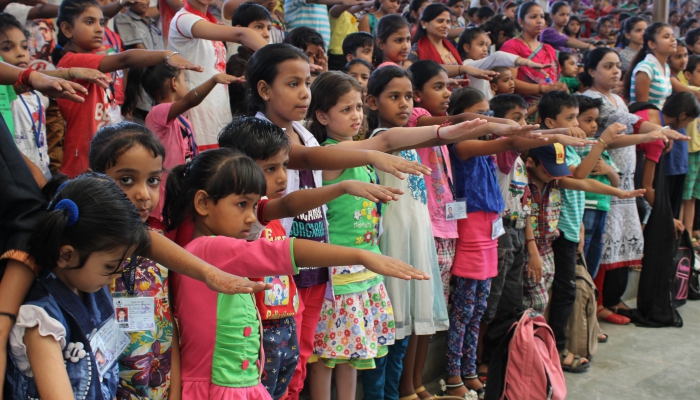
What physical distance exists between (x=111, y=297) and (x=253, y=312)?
0.40 meters

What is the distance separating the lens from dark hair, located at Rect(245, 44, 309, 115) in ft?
8.30

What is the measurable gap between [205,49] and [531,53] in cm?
295

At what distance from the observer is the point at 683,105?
5.22 metres

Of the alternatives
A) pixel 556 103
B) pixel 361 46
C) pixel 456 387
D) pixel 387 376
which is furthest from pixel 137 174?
pixel 361 46

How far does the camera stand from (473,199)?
134 inches

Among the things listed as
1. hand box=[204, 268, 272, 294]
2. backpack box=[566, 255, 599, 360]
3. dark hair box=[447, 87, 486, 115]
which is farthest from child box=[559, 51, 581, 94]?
hand box=[204, 268, 272, 294]

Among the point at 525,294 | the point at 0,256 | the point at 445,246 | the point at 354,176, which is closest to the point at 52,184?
the point at 0,256

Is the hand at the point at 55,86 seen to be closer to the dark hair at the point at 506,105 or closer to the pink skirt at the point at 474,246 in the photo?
the pink skirt at the point at 474,246

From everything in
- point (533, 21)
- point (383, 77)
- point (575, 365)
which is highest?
point (533, 21)

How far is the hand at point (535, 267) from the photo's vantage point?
391 cm

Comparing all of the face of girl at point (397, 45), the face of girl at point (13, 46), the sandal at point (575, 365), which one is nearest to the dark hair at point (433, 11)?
the face of girl at point (397, 45)

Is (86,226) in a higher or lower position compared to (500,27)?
lower

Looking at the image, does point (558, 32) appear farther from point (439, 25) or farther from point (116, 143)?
point (116, 143)

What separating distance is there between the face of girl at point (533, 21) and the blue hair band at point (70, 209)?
4819 mm
